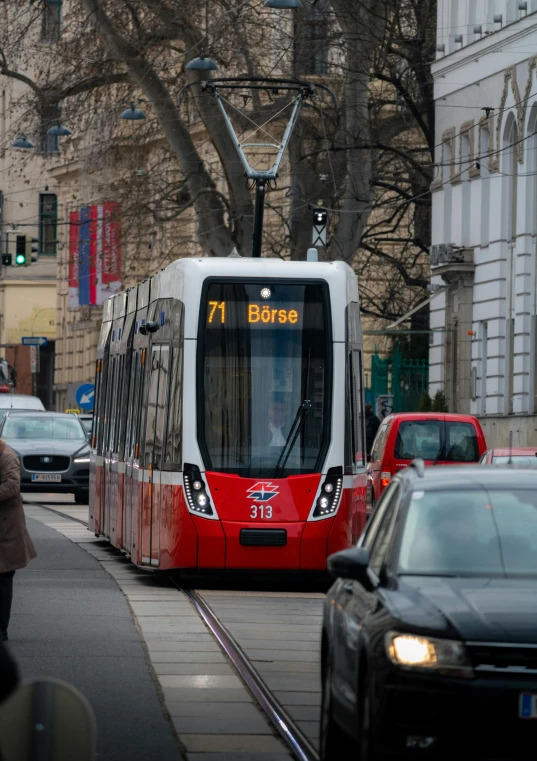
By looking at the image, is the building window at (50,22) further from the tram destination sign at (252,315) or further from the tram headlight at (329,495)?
the tram headlight at (329,495)

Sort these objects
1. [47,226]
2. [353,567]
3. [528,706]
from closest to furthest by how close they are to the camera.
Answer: [528,706] → [353,567] → [47,226]

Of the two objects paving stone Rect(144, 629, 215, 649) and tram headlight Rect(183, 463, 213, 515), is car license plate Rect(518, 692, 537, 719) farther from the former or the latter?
tram headlight Rect(183, 463, 213, 515)

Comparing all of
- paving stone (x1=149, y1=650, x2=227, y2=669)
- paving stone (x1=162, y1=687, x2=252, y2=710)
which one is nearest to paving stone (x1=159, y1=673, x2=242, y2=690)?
paving stone (x1=162, y1=687, x2=252, y2=710)

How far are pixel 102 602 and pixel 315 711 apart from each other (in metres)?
6.14

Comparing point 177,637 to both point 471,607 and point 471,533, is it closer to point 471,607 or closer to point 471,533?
point 471,533

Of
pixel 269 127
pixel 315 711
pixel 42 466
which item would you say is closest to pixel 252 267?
pixel 315 711

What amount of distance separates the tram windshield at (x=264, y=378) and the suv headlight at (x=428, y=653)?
33.1ft

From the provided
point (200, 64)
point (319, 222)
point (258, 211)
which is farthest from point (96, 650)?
point (319, 222)

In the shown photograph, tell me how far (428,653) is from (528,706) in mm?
397

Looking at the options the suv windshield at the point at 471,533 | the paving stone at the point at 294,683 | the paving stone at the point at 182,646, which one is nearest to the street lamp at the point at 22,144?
the paving stone at the point at 182,646

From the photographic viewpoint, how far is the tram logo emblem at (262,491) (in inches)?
677

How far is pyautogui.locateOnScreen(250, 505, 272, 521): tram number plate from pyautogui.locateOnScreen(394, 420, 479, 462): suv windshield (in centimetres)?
961

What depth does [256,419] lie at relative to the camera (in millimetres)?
17469

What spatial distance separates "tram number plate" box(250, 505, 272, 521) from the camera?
17234mm
